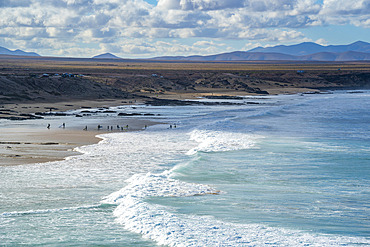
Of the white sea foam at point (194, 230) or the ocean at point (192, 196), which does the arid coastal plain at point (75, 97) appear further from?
the white sea foam at point (194, 230)

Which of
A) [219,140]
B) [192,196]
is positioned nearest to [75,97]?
[219,140]

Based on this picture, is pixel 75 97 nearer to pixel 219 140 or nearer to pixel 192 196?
pixel 219 140

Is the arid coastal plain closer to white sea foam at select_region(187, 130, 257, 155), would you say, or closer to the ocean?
the ocean

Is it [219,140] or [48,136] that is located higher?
[48,136]

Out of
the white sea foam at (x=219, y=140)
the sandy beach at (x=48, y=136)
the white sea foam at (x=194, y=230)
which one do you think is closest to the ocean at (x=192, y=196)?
the white sea foam at (x=194, y=230)

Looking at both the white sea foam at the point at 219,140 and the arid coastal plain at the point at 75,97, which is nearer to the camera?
the white sea foam at the point at 219,140

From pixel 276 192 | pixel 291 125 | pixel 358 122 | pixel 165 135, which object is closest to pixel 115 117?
pixel 165 135

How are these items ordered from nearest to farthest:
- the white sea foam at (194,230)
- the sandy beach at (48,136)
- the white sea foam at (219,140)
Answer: the white sea foam at (194,230), the sandy beach at (48,136), the white sea foam at (219,140)

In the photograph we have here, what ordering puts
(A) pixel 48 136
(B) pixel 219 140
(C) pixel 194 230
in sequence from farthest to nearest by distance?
(A) pixel 48 136 → (B) pixel 219 140 → (C) pixel 194 230

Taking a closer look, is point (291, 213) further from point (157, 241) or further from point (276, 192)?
point (157, 241)
